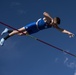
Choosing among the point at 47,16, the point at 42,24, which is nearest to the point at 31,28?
the point at 42,24

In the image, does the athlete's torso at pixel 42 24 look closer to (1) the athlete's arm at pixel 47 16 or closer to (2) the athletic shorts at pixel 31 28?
(2) the athletic shorts at pixel 31 28

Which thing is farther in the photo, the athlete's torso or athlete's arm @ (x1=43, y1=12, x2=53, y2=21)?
the athlete's torso

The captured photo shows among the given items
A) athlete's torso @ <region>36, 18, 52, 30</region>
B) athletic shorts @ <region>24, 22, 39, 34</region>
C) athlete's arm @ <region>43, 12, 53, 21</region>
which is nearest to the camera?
athlete's arm @ <region>43, 12, 53, 21</region>

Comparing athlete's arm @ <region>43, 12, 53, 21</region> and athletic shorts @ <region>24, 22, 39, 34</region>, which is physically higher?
athlete's arm @ <region>43, 12, 53, 21</region>

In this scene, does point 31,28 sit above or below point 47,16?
below

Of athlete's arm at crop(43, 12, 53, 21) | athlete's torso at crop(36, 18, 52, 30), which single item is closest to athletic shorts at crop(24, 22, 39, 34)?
athlete's torso at crop(36, 18, 52, 30)

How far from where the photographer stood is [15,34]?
87.4 feet

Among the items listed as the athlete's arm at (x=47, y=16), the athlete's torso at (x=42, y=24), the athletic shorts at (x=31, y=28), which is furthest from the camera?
the athletic shorts at (x=31, y=28)

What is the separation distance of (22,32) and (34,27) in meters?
0.82

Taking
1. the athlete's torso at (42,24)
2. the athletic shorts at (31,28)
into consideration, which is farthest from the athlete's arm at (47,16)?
the athletic shorts at (31,28)

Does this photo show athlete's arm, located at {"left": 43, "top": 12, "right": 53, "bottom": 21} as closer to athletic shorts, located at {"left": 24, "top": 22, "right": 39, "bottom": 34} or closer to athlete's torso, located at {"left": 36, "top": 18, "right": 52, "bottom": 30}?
athlete's torso, located at {"left": 36, "top": 18, "right": 52, "bottom": 30}

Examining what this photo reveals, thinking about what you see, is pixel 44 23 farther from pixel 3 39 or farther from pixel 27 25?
pixel 3 39

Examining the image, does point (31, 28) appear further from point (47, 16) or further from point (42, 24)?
point (47, 16)

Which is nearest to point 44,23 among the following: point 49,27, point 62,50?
point 49,27
